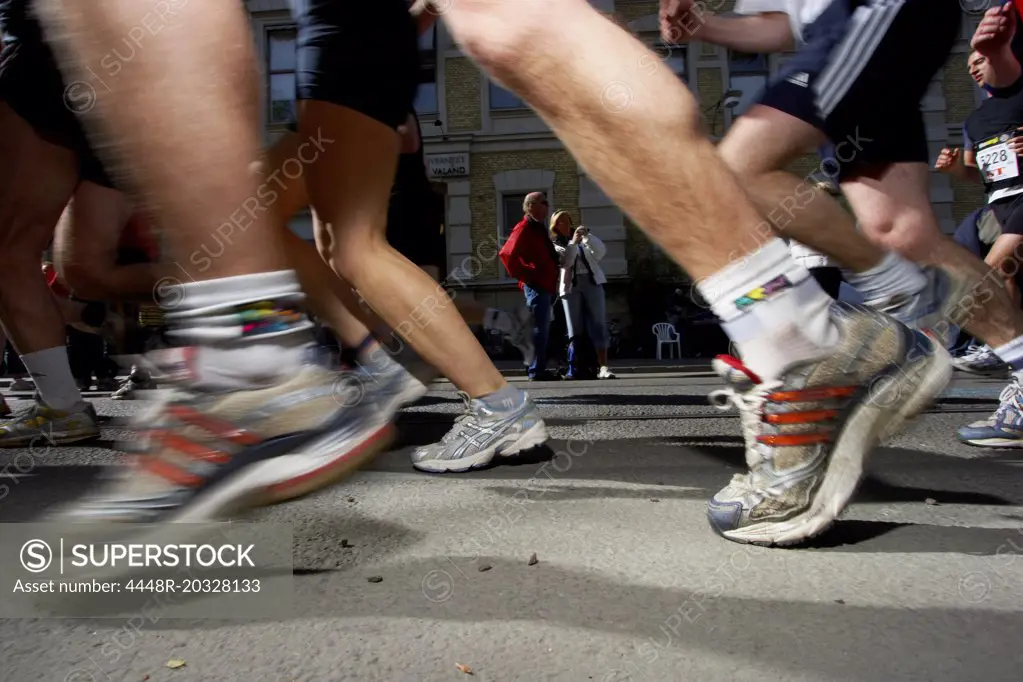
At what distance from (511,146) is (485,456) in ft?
46.3

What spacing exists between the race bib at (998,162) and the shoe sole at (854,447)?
2615mm

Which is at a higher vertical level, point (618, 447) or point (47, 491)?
point (47, 491)

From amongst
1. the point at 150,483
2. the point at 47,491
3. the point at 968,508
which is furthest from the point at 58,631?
the point at 968,508

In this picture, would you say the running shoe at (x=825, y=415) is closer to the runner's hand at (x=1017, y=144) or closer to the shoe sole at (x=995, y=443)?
the shoe sole at (x=995, y=443)

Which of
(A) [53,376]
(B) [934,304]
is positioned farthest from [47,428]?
(B) [934,304]

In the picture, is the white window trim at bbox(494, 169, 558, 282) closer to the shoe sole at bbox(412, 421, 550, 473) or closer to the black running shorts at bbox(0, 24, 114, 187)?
the black running shorts at bbox(0, 24, 114, 187)

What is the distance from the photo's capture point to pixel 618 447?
2289mm

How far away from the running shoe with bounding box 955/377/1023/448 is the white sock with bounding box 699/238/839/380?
5.05ft

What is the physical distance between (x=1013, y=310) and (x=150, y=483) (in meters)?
2.33

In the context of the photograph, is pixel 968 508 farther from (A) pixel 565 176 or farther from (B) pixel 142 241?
(A) pixel 565 176

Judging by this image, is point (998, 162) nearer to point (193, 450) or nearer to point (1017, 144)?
point (1017, 144)

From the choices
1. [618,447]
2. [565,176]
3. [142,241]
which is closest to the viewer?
[618,447]

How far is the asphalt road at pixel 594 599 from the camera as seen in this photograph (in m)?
0.76

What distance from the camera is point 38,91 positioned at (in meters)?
2.43
